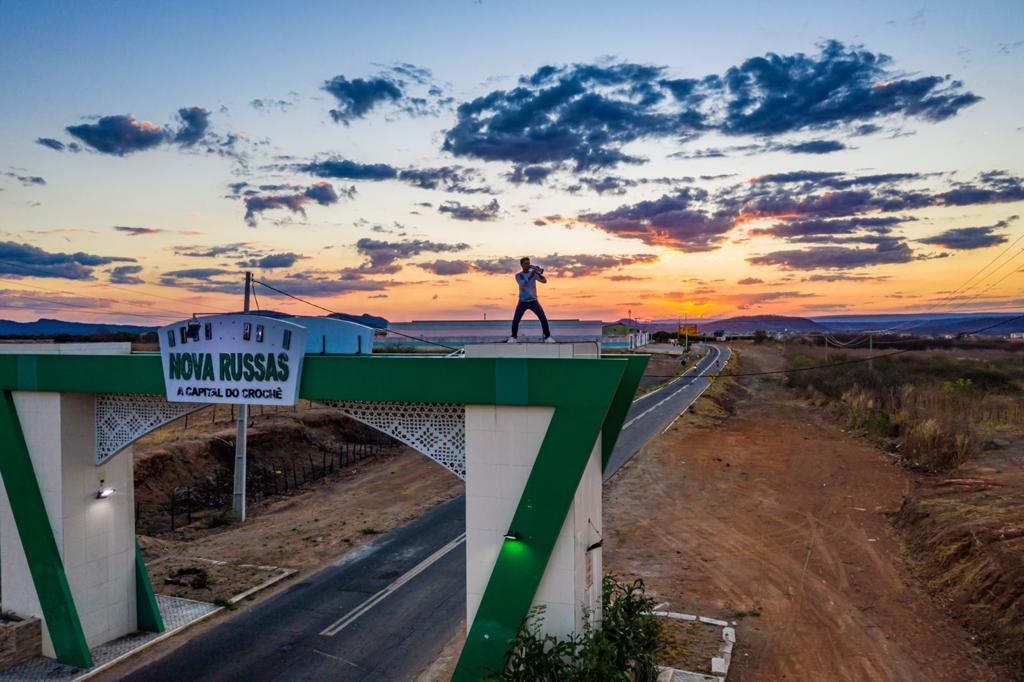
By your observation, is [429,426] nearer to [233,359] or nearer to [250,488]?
[233,359]

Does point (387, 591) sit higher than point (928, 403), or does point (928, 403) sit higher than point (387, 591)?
point (928, 403)

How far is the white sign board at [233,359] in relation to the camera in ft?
35.1

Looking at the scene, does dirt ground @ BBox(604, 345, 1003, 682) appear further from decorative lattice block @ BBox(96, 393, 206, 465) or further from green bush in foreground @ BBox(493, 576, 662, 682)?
decorative lattice block @ BBox(96, 393, 206, 465)

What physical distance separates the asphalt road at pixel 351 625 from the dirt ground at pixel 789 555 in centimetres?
505

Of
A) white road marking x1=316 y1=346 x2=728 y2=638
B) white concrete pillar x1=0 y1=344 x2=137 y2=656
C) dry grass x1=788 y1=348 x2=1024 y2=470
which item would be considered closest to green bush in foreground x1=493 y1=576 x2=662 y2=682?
white road marking x1=316 y1=346 x2=728 y2=638

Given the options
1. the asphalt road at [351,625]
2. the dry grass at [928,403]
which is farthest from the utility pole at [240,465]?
the dry grass at [928,403]

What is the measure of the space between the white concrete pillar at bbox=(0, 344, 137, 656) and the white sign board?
117 inches

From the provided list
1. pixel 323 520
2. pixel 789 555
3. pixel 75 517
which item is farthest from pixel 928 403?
pixel 75 517

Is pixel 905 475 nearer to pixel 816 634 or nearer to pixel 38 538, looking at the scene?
pixel 816 634

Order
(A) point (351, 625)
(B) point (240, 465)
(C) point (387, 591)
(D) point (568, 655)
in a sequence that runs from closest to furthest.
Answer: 1. (D) point (568, 655)
2. (A) point (351, 625)
3. (C) point (387, 591)
4. (B) point (240, 465)

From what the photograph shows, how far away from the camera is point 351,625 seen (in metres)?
14.5

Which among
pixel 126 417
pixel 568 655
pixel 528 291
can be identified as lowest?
pixel 568 655

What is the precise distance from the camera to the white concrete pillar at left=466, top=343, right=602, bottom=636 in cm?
898

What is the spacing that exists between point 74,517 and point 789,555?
1749cm
